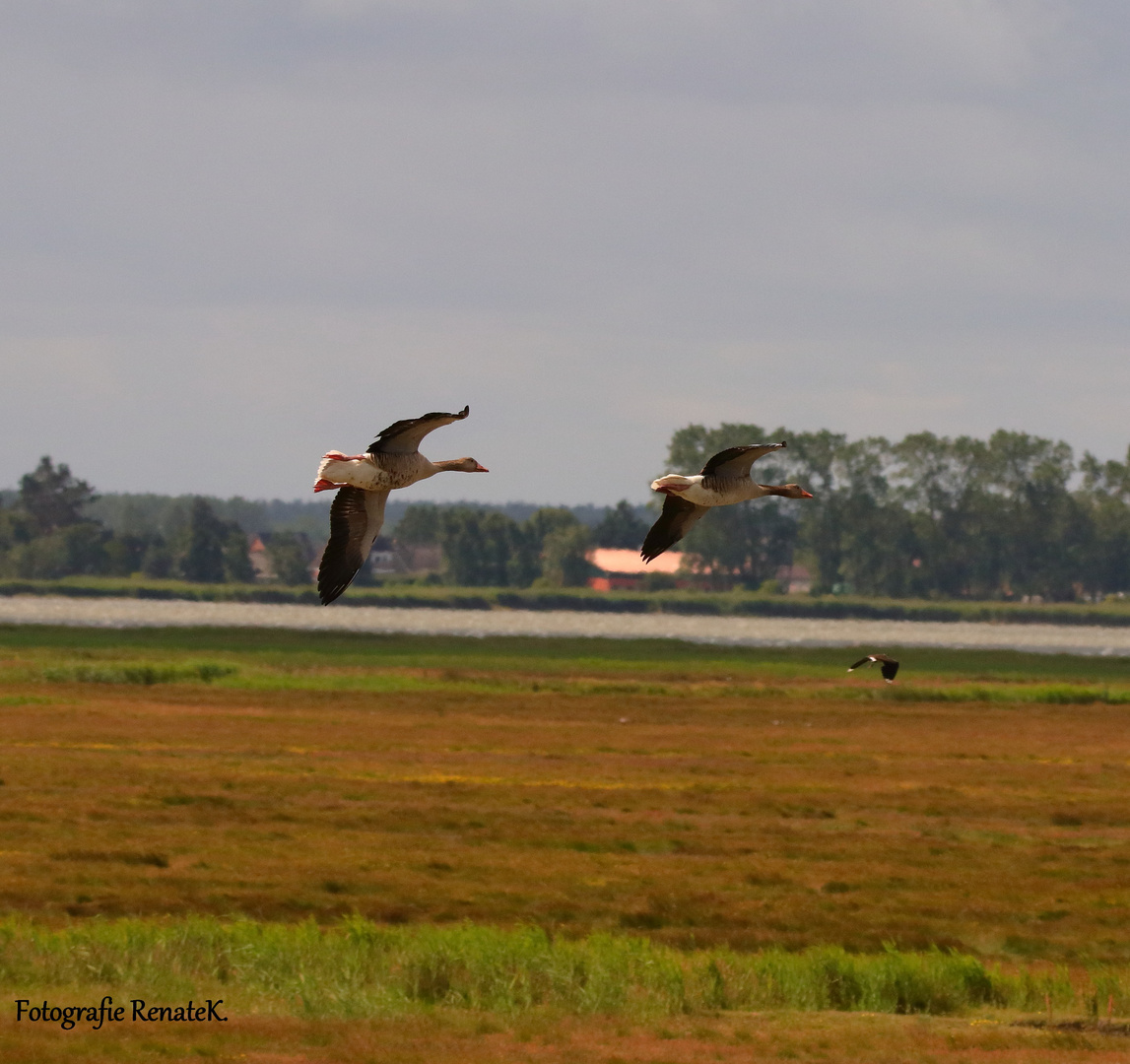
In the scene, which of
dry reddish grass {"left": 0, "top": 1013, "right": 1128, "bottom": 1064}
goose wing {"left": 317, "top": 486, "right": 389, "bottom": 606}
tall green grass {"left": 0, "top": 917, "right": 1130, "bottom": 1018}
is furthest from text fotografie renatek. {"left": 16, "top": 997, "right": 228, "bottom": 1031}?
goose wing {"left": 317, "top": 486, "right": 389, "bottom": 606}

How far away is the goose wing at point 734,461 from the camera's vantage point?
9.56m

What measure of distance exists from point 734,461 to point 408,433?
194 cm

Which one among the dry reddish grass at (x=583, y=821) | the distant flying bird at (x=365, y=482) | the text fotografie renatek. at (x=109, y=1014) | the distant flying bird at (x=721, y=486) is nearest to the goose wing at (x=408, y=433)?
the distant flying bird at (x=365, y=482)

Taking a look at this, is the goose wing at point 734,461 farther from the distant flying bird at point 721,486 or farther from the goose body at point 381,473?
the goose body at point 381,473

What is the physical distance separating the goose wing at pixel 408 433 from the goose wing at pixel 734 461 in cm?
164

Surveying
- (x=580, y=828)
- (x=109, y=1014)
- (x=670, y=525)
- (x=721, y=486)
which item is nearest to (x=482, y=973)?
(x=109, y=1014)

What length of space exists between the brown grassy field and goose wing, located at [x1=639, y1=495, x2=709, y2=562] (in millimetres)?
22643

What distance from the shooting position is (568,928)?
4325 centimetres

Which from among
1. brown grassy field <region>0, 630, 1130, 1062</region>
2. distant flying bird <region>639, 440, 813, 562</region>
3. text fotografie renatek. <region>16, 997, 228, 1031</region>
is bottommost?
text fotografie renatek. <region>16, 997, 228, 1031</region>

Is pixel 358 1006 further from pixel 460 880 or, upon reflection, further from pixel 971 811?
pixel 971 811

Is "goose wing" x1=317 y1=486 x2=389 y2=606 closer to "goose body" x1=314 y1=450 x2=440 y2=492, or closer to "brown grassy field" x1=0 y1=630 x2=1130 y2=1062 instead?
"goose body" x1=314 y1=450 x2=440 y2=492

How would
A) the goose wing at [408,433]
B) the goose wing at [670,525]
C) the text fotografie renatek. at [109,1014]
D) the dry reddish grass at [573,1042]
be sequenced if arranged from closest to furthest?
the goose wing at [408,433] → the goose wing at [670,525] → the dry reddish grass at [573,1042] → the text fotografie renatek. at [109,1014]

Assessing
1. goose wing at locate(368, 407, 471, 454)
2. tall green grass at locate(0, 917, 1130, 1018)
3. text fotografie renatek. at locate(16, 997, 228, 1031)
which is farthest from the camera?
tall green grass at locate(0, 917, 1130, 1018)

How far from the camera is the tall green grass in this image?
118 feet
